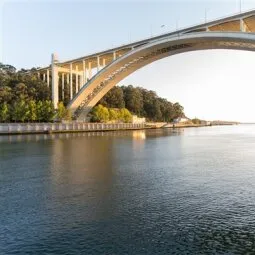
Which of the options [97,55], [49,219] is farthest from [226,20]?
[49,219]

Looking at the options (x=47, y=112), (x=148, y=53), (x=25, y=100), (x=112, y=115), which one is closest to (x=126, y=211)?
(x=148, y=53)

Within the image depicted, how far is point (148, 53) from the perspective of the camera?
59312 mm

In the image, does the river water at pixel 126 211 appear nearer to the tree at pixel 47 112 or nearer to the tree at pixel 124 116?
the tree at pixel 47 112

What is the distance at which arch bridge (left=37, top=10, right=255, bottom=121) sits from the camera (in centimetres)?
4581

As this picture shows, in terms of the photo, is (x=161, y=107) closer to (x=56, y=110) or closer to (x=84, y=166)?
(x=56, y=110)

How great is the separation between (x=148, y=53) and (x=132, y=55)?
9.27 ft

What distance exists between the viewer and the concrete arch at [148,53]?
4638cm

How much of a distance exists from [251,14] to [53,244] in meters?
41.5

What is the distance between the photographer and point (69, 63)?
7175cm

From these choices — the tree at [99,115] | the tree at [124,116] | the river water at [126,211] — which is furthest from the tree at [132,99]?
the river water at [126,211]

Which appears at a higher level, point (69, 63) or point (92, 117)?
point (69, 63)

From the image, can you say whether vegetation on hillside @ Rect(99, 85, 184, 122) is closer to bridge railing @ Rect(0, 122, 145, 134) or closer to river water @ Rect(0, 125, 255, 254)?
bridge railing @ Rect(0, 122, 145, 134)

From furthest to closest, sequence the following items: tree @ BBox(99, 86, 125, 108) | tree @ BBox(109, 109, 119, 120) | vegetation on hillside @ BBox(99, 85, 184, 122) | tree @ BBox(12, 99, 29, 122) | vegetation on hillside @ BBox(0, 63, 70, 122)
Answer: vegetation on hillside @ BBox(99, 85, 184, 122)
tree @ BBox(99, 86, 125, 108)
tree @ BBox(109, 109, 119, 120)
vegetation on hillside @ BBox(0, 63, 70, 122)
tree @ BBox(12, 99, 29, 122)

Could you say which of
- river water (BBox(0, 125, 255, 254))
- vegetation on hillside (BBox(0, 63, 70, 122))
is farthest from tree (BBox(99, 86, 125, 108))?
river water (BBox(0, 125, 255, 254))
